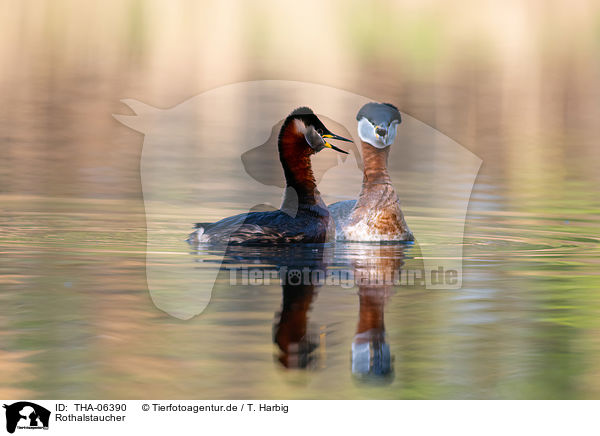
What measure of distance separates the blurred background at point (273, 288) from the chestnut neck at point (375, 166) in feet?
3.43

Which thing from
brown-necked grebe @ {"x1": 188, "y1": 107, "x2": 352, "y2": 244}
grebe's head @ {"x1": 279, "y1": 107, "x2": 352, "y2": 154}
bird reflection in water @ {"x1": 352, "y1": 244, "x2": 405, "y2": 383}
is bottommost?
bird reflection in water @ {"x1": 352, "y1": 244, "x2": 405, "y2": 383}

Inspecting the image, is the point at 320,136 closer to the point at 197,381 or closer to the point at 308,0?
the point at 197,381

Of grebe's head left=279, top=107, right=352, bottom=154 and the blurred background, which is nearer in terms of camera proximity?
the blurred background

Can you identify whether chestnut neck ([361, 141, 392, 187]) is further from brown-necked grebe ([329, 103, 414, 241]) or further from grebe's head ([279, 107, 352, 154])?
grebe's head ([279, 107, 352, 154])

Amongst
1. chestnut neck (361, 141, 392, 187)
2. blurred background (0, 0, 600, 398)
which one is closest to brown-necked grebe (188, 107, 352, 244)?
blurred background (0, 0, 600, 398)

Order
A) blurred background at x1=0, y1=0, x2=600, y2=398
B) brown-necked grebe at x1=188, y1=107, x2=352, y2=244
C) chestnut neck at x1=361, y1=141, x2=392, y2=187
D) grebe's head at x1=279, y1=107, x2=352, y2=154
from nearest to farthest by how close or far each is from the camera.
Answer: blurred background at x1=0, y1=0, x2=600, y2=398, brown-necked grebe at x1=188, y1=107, x2=352, y2=244, grebe's head at x1=279, y1=107, x2=352, y2=154, chestnut neck at x1=361, y1=141, x2=392, y2=187

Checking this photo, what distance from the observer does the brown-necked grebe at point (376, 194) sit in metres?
10.5

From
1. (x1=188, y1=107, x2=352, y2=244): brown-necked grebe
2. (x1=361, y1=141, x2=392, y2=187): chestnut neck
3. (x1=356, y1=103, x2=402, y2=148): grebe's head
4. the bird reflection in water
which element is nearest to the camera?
the bird reflection in water

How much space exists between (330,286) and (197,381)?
257cm

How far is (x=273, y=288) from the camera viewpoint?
8.12 meters

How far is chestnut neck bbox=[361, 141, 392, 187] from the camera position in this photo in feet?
35.6

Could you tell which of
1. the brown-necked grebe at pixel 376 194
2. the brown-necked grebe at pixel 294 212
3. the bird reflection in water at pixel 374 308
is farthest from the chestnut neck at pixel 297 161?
the bird reflection in water at pixel 374 308

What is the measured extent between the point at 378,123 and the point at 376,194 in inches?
27.5

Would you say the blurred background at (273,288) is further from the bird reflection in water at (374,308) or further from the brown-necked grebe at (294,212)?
the brown-necked grebe at (294,212)
